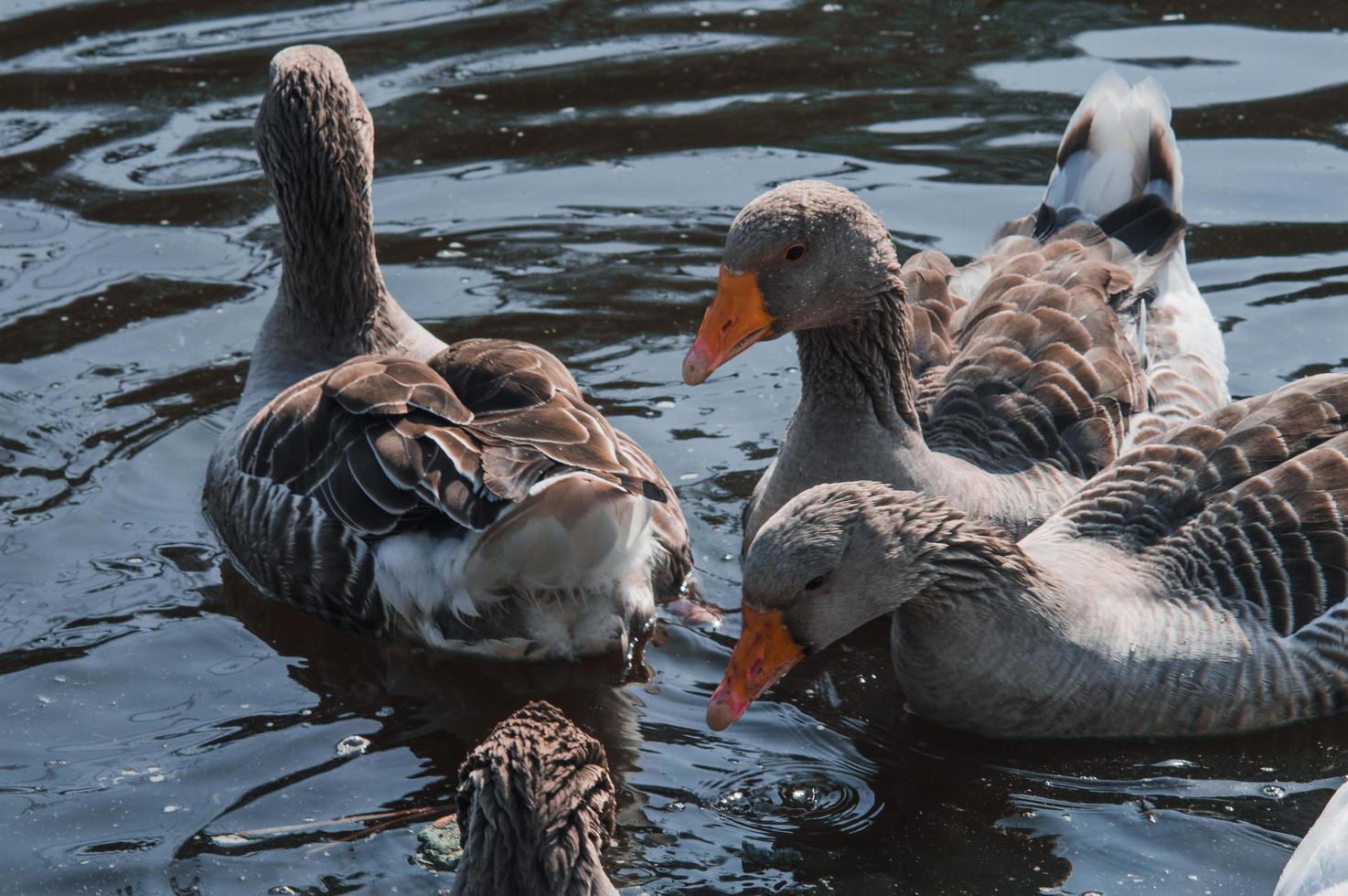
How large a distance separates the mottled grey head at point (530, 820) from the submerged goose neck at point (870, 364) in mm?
2788

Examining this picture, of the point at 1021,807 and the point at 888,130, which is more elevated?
the point at 888,130

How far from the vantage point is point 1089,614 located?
21.2 feet

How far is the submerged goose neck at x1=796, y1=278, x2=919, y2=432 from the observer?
24.7ft

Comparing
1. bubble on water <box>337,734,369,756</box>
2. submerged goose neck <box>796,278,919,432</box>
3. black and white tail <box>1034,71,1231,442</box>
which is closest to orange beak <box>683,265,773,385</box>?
submerged goose neck <box>796,278,919,432</box>

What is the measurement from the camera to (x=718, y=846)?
6.00m

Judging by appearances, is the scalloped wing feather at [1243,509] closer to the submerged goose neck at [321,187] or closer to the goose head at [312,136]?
the submerged goose neck at [321,187]

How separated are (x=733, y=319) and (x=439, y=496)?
1.45m

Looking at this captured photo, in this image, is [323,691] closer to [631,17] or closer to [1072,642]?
[1072,642]

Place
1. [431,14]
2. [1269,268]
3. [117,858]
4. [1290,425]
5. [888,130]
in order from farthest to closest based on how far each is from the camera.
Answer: [431,14], [888,130], [1269,268], [1290,425], [117,858]

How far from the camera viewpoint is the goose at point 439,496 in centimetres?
668

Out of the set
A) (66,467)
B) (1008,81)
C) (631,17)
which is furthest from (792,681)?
(631,17)

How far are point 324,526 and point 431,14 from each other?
6754 millimetres

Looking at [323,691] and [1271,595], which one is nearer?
[1271,595]

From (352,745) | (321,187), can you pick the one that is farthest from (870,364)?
(321,187)
